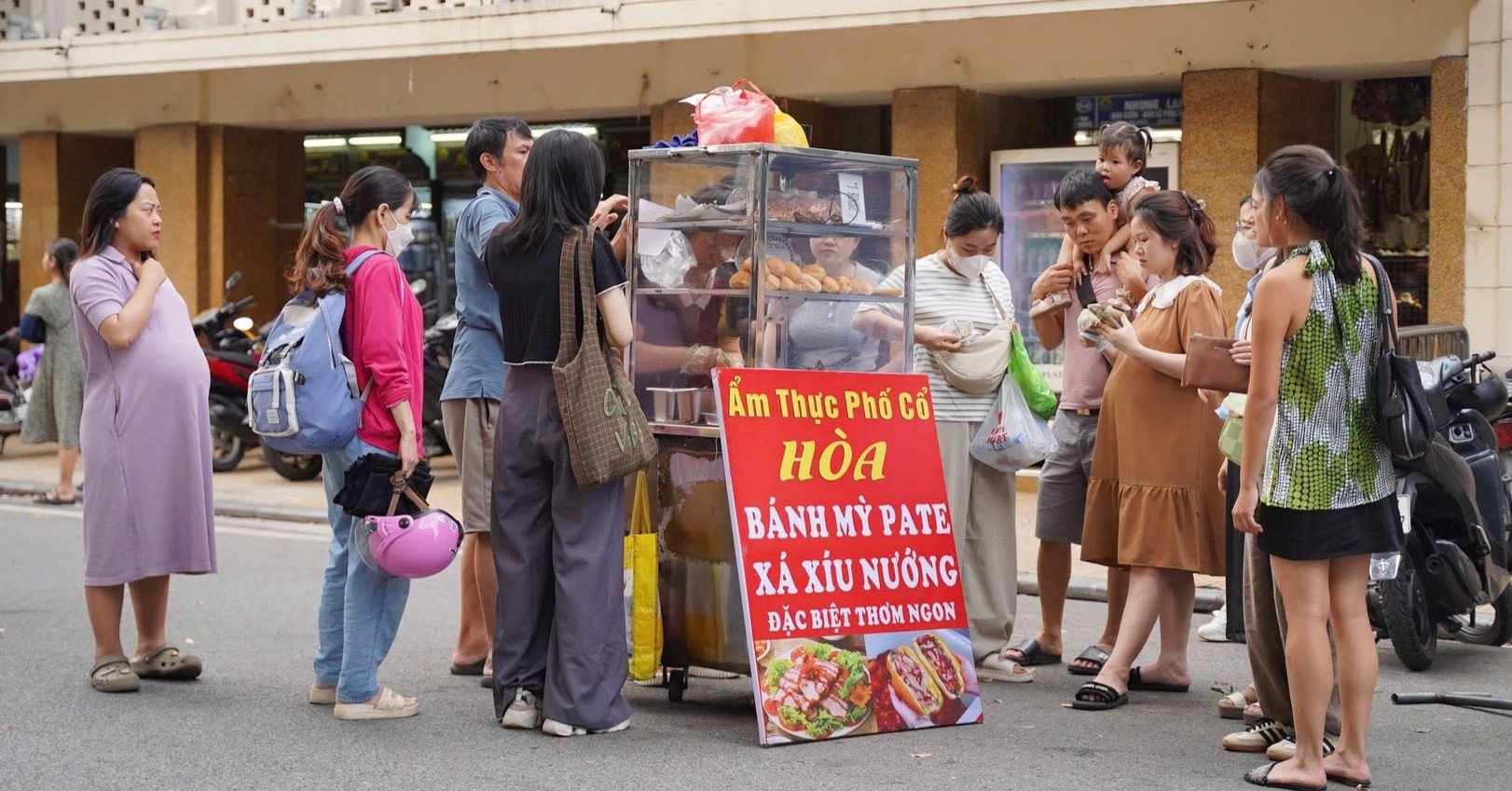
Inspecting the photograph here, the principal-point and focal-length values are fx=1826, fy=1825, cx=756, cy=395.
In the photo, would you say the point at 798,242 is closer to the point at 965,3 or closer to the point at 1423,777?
the point at 1423,777

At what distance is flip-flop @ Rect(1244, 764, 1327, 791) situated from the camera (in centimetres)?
511

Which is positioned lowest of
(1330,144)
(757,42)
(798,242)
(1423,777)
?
(1423,777)

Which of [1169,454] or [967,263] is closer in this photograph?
[1169,454]

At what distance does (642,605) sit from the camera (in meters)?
6.06

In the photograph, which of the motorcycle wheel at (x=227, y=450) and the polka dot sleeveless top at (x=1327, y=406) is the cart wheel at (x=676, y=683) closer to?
the polka dot sleeveless top at (x=1327, y=406)

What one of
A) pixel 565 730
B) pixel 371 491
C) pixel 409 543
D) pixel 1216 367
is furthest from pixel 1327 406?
pixel 371 491

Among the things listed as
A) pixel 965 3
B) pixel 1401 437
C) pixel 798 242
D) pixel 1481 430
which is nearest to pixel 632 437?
pixel 798 242

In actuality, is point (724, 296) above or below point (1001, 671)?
above

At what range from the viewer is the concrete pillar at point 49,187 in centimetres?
1775

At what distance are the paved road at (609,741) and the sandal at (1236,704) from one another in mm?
66

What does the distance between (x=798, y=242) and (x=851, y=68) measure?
25.3 ft

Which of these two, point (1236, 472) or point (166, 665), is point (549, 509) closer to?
point (166, 665)

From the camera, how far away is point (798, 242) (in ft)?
20.5

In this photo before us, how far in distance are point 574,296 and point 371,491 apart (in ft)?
3.04
